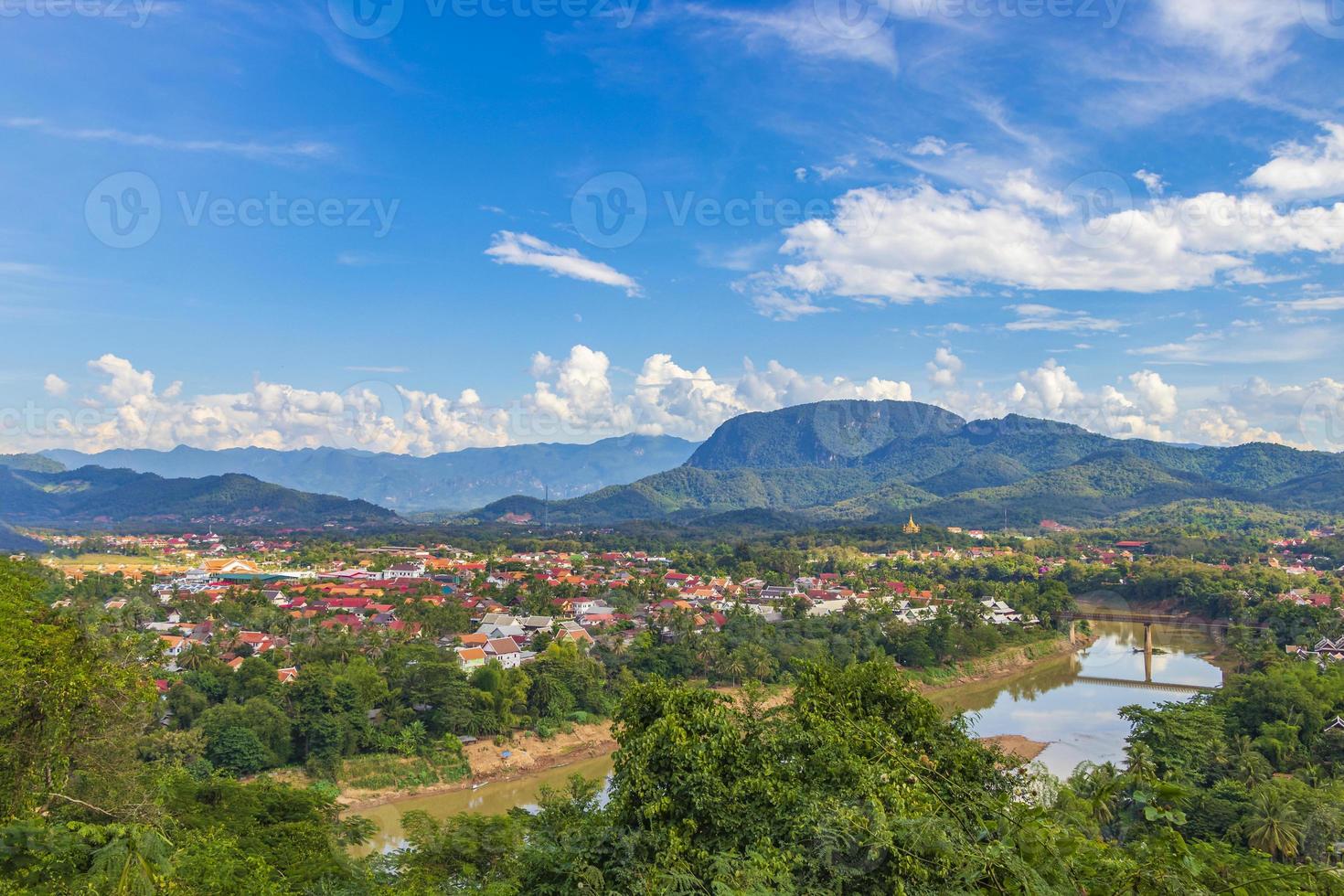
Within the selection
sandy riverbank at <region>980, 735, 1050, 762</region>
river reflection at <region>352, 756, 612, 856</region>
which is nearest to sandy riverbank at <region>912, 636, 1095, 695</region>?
sandy riverbank at <region>980, 735, 1050, 762</region>

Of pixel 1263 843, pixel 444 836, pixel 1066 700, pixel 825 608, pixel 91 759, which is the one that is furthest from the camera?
pixel 825 608

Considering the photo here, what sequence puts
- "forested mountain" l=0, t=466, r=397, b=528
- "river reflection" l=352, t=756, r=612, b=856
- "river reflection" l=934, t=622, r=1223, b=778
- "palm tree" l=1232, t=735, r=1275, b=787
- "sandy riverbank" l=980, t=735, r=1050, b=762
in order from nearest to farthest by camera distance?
"palm tree" l=1232, t=735, r=1275, b=787
"river reflection" l=352, t=756, r=612, b=856
"sandy riverbank" l=980, t=735, r=1050, b=762
"river reflection" l=934, t=622, r=1223, b=778
"forested mountain" l=0, t=466, r=397, b=528

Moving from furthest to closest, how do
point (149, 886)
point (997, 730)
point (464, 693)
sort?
1. point (997, 730)
2. point (464, 693)
3. point (149, 886)

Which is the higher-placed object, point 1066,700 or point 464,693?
point 464,693

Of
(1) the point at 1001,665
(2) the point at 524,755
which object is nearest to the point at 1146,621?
(1) the point at 1001,665

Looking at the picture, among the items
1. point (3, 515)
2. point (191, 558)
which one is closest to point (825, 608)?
point (191, 558)

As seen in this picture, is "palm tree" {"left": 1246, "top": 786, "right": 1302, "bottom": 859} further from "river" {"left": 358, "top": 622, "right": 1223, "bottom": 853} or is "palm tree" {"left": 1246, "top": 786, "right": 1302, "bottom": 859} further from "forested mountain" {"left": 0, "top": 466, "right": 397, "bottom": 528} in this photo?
"forested mountain" {"left": 0, "top": 466, "right": 397, "bottom": 528}

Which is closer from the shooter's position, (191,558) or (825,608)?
(825,608)

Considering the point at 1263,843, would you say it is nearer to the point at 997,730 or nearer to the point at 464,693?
the point at 997,730
